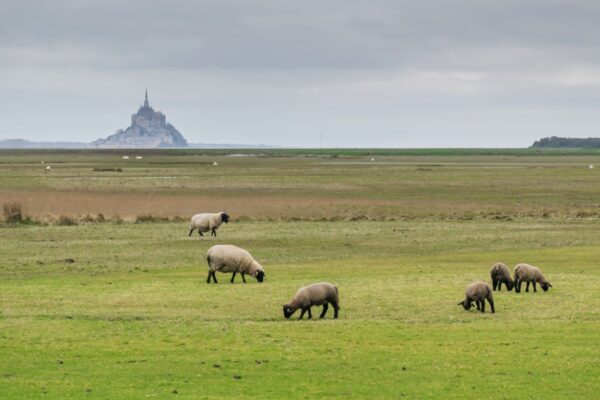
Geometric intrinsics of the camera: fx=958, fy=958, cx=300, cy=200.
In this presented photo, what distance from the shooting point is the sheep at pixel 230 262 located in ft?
105

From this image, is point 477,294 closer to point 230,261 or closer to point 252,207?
point 230,261

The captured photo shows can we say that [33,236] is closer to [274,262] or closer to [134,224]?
[134,224]

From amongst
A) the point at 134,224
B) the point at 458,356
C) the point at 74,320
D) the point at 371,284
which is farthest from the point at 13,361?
the point at 134,224

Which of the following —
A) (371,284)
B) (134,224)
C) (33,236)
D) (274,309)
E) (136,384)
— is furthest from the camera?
(134,224)

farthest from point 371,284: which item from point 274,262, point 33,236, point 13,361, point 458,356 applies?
point 33,236

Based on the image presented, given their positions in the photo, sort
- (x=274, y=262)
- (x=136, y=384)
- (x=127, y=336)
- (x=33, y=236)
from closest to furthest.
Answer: (x=136, y=384) < (x=127, y=336) < (x=274, y=262) < (x=33, y=236)

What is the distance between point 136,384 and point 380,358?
5.12m

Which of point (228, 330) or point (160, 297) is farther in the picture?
point (160, 297)

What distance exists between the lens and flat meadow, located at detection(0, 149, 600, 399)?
57.9 feet

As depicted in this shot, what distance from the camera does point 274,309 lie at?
26125 millimetres

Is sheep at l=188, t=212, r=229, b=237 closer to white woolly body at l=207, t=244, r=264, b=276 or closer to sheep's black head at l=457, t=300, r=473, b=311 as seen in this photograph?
→ white woolly body at l=207, t=244, r=264, b=276

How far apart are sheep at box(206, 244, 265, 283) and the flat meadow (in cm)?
64

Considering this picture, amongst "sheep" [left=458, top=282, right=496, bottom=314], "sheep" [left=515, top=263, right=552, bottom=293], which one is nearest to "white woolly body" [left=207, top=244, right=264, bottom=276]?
"sheep" [left=515, top=263, right=552, bottom=293]

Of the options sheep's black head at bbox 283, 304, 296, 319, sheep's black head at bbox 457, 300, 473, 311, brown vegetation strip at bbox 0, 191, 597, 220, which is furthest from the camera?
brown vegetation strip at bbox 0, 191, 597, 220
